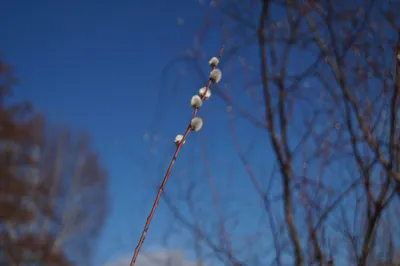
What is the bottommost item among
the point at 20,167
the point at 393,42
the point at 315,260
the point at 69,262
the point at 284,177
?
the point at 315,260

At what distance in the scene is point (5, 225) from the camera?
812 centimetres

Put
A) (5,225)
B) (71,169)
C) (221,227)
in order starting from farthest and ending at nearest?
(71,169), (5,225), (221,227)

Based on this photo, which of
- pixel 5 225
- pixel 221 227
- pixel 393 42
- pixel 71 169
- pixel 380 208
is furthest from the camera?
pixel 71 169

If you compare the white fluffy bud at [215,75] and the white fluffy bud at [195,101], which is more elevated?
the white fluffy bud at [215,75]

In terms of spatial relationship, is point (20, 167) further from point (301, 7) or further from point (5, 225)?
point (301, 7)

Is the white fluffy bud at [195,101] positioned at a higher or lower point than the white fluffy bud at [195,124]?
higher

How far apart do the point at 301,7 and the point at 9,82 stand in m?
8.50

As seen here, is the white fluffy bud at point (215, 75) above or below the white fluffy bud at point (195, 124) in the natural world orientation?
above

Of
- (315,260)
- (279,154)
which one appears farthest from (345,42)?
(315,260)

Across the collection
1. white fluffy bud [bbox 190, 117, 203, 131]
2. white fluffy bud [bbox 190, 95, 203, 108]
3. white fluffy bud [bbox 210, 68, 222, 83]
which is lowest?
white fluffy bud [bbox 190, 117, 203, 131]

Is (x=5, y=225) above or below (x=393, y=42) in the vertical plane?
above

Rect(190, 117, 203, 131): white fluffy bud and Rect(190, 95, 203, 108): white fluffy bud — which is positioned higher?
Rect(190, 95, 203, 108): white fluffy bud

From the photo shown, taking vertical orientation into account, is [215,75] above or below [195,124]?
above

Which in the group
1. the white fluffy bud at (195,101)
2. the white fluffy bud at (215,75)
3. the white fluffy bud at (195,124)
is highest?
the white fluffy bud at (215,75)
